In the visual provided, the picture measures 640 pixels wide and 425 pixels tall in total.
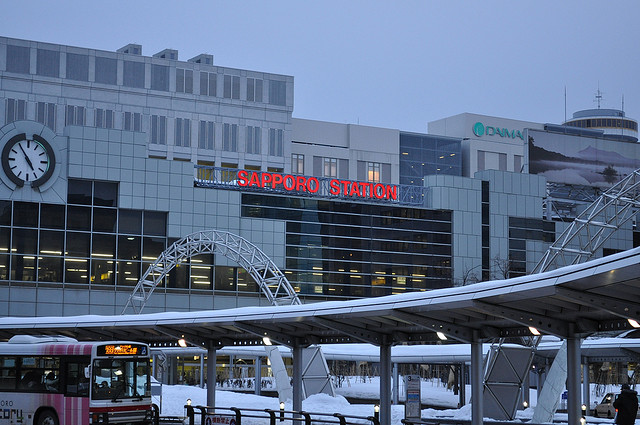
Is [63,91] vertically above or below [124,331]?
above

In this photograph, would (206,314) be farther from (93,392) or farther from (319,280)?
(319,280)

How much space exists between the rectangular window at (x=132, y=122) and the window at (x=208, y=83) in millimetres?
7198

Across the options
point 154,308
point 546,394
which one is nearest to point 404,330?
point 546,394

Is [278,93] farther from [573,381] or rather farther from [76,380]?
[573,381]

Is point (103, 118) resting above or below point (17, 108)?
below

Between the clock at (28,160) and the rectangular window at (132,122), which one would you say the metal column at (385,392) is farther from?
the rectangular window at (132,122)

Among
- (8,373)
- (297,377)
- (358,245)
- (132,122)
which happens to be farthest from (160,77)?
(8,373)

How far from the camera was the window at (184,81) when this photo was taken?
9719cm

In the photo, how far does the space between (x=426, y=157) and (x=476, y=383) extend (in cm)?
8659

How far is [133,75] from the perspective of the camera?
95.5 m

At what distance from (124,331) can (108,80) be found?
62.9 metres

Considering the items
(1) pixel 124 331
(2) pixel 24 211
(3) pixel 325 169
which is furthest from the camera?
(3) pixel 325 169

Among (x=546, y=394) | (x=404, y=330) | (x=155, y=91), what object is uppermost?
(x=155, y=91)

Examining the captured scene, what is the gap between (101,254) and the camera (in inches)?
2965
